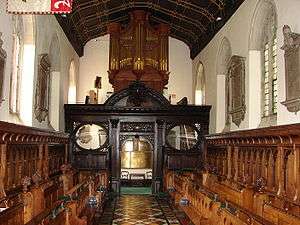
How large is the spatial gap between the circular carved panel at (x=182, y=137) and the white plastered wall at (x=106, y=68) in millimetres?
2058

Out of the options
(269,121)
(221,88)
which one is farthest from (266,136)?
(221,88)

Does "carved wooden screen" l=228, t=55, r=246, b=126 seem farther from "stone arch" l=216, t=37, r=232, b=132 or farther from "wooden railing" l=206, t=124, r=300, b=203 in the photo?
"stone arch" l=216, t=37, r=232, b=132

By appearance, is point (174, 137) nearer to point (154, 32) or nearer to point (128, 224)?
point (154, 32)

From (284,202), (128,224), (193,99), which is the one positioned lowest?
(128,224)

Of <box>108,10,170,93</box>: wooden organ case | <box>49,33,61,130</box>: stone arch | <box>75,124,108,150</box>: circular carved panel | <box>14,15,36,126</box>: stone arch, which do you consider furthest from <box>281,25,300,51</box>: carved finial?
<box>75,124,108,150</box>: circular carved panel

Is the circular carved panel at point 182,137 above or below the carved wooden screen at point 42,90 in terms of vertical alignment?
below

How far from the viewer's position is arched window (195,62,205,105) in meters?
17.6

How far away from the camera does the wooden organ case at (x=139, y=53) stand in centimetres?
1689

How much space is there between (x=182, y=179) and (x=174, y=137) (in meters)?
6.27

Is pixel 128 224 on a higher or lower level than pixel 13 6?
lower

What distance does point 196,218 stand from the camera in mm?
8266

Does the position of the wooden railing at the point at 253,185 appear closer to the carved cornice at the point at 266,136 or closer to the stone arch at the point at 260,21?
the carved cornice at the point at 266,136

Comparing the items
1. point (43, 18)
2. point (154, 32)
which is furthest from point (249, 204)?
point (154, 32)

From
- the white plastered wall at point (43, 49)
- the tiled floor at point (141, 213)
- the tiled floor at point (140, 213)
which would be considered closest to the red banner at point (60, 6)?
the white plastered wall at point (43, 49)
